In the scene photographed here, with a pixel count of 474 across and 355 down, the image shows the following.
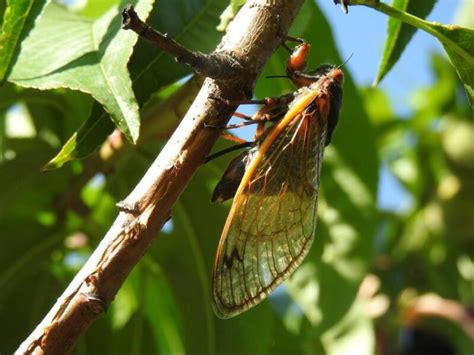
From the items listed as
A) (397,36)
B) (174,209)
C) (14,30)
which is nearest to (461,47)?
(397,36)

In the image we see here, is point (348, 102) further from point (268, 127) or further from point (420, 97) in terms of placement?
point (420, 97)

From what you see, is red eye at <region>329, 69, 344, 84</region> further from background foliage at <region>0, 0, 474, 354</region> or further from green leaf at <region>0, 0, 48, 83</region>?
green leaf at <region>0, 0, 48, 83</region>

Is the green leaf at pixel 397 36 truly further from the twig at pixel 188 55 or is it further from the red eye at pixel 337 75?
the twig at pixel 188 55

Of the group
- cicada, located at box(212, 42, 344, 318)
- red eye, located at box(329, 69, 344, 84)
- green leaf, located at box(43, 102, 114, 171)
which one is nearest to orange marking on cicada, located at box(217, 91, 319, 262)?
cicada, located at box(212, 42, 344, 318)

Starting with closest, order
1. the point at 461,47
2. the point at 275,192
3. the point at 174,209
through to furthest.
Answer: the point at 461,47 < the point at 275,192 < the point at 174,209

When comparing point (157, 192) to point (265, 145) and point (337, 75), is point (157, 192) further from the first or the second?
point (337, 75)

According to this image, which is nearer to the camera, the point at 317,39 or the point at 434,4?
the point at 434,4

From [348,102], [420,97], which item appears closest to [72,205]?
[348,102]
